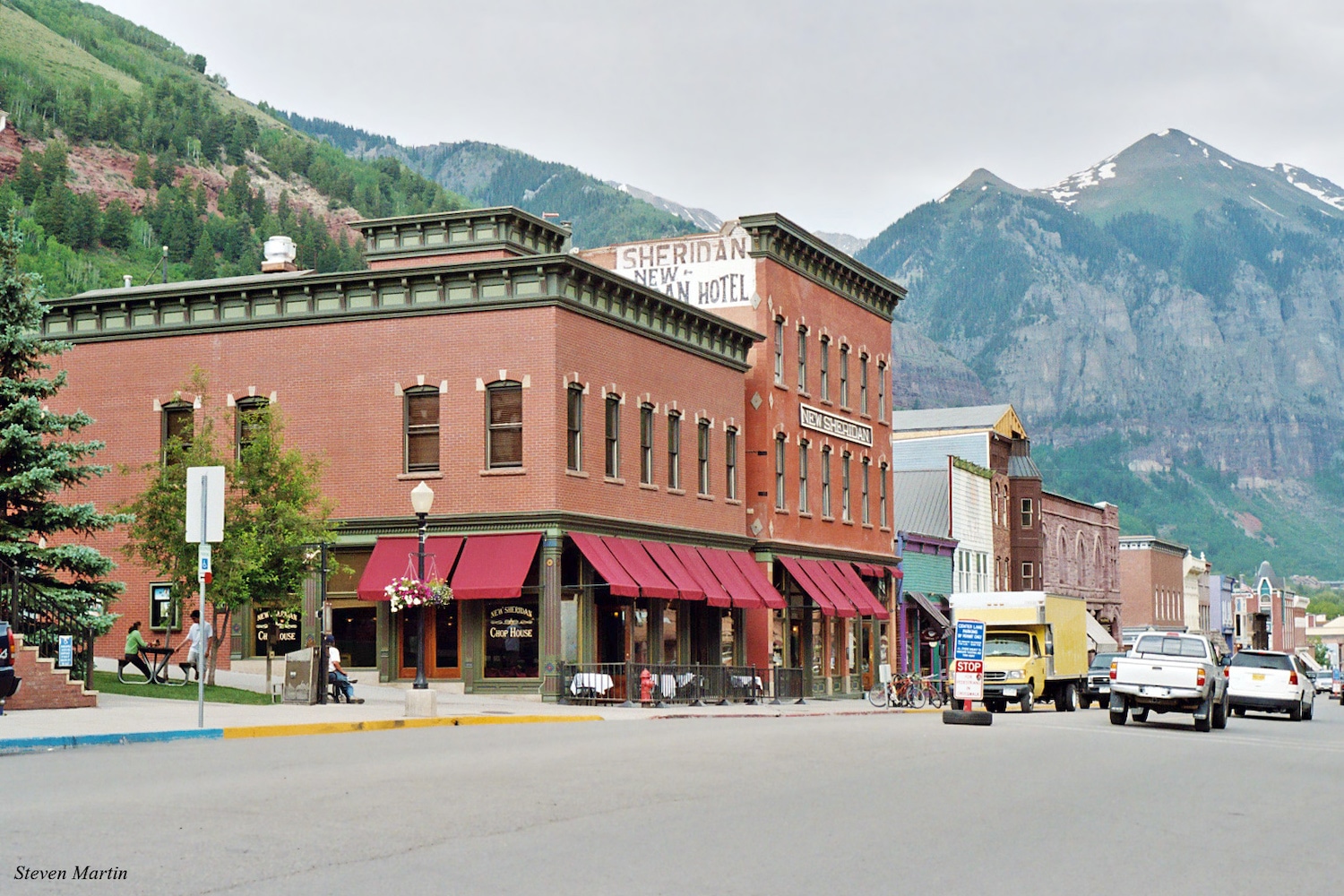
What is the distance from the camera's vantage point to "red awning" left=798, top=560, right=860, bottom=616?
167ft

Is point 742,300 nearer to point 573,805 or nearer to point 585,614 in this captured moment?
point 585,614

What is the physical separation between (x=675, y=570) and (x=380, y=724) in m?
16.4

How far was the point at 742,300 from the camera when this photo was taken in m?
49.5

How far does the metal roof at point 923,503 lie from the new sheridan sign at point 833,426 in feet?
52.7

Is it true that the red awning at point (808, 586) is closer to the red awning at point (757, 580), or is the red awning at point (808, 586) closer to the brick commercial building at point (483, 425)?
the red awning at point (757, 580)

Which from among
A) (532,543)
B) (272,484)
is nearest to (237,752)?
(272,484)

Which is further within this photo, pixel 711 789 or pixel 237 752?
pixel 237 752

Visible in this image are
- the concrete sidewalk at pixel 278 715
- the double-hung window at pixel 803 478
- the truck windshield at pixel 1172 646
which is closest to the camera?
the concrete sidewalk at pixel 278 715

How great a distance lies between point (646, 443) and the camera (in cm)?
4144

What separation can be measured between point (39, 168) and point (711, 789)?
19409 cm

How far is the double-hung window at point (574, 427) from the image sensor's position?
37.5m

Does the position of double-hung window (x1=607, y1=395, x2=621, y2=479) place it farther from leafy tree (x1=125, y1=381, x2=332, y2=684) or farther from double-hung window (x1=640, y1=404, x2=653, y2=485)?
leafy tree (x1=125, y1=381, x2=332, y2=684)

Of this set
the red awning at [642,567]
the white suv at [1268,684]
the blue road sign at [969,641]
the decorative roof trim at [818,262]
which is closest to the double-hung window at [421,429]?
the red awning at [642,567]

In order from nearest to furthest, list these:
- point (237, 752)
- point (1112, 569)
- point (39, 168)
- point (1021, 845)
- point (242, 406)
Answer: point (1021, 845) → point (237, 752) → point (242, 406) → point (1112, 569) → point (39, 168)
